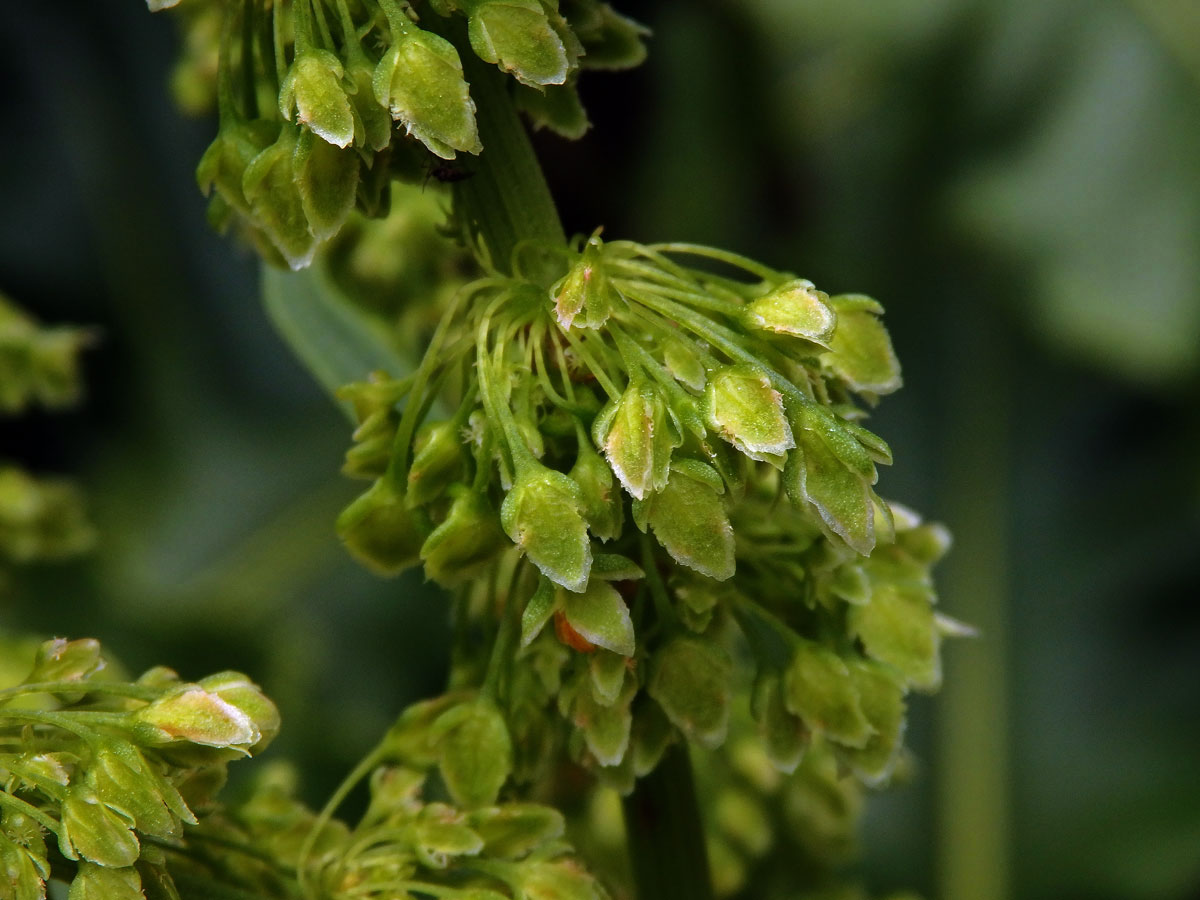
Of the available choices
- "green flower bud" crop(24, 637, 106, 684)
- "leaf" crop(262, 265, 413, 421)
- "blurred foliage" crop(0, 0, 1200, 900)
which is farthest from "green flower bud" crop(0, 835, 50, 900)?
"blurred foliage" crop(0, 0, 1200, 900)

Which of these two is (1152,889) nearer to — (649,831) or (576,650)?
(649,831)

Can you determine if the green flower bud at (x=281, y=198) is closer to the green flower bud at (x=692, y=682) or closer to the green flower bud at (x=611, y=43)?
the green flower bud at (x=611, y=43)

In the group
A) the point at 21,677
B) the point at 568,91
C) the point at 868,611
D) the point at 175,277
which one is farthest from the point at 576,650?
the point at 175,277

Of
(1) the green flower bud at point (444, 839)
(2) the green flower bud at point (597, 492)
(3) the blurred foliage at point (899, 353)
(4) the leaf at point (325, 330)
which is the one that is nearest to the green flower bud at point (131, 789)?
(1) the green flower bud at point (444, 839)

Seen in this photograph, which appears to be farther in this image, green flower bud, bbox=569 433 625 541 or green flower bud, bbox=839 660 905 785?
green flower bud, bbox=839 660 905 785

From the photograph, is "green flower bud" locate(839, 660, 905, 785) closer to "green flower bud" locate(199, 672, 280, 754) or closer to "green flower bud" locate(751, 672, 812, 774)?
"green flower bud" locate(751, 672, 812, 774)
